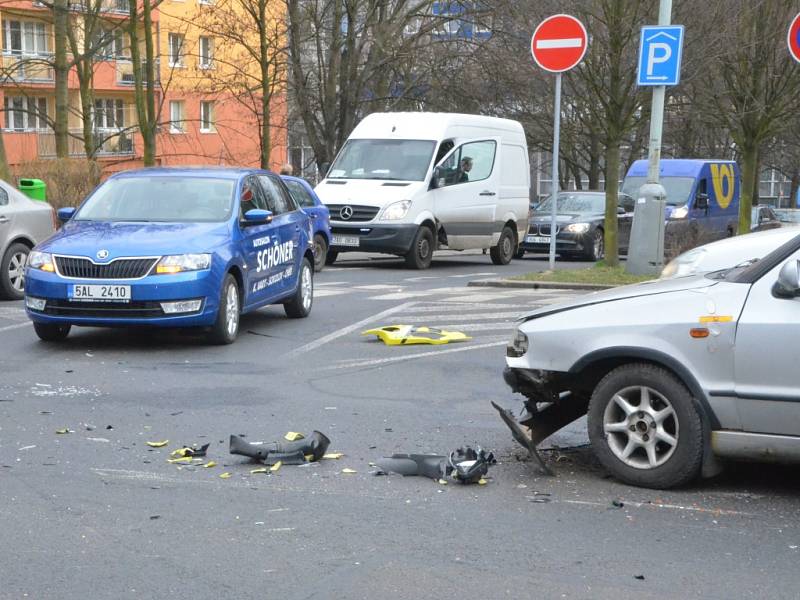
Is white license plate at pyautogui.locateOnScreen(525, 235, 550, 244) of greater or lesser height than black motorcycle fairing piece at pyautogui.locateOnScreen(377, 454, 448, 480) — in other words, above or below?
below

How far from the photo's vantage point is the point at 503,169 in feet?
76.2

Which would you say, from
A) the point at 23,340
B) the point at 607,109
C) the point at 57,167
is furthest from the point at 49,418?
the point at 57,167

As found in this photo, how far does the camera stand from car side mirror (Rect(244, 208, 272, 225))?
471 inches

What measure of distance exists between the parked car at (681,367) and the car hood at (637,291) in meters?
0.01

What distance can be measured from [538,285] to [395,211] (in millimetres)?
4592

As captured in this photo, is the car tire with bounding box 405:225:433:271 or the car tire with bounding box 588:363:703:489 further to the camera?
the car tire with bounding box 405:225:433:271

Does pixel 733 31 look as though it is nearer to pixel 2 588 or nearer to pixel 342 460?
pixel 342 460

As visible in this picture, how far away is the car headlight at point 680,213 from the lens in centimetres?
2794

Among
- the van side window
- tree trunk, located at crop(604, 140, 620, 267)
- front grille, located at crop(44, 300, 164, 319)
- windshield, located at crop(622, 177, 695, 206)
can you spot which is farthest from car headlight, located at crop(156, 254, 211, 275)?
windshield, located at crop(622, 177, 695, 206)

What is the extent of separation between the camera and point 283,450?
6961 mm

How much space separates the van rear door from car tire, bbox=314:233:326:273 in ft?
7.61

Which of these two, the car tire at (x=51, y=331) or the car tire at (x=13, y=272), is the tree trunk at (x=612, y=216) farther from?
the car tire at (x=51, y=331)

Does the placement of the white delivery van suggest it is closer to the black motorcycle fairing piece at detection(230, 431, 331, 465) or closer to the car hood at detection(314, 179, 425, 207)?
the car hood at detection(314, 179, 425, 207)

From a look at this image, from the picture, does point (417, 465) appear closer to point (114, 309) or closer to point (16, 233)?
point (114, 309)
